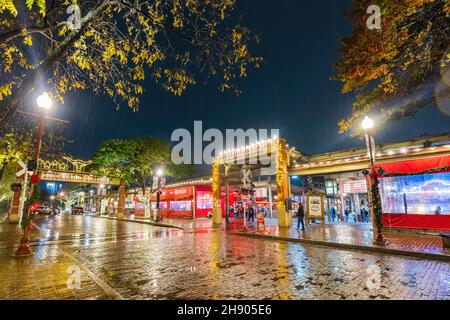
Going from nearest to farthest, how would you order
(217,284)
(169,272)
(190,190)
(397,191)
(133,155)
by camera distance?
(217,284), (169,272), (397,191), (133,155), (190,190)

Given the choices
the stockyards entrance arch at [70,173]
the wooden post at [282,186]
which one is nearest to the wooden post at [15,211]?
the stockyards entrance arch at [70,173]

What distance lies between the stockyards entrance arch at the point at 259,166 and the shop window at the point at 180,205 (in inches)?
439

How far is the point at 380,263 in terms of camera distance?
772 cm

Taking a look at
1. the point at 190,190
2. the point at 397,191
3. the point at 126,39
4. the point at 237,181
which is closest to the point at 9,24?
the point at 126,39

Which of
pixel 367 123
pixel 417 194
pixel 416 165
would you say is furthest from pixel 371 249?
pixel 416 165

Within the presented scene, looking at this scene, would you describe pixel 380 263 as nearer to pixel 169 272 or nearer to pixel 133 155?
pixel 169 272

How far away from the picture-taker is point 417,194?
1495 cm

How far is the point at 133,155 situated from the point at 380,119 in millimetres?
26591

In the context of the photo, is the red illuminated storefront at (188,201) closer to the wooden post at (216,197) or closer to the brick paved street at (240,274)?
the wooden post at (216,197)

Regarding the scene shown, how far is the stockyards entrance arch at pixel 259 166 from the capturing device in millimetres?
18391

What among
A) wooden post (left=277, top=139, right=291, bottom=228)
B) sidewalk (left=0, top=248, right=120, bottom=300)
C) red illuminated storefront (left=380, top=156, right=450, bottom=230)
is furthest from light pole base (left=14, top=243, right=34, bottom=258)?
red illuminated storefront (left=380, top=156, right=450, bottom=230)

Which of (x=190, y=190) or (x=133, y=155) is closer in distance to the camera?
(x=133, y=155)

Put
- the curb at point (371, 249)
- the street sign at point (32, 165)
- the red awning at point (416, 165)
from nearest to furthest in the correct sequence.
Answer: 1. the curb at point (371, 249)
2. the street sign at point (32, 165)
3. the red awning at point (416, 165)

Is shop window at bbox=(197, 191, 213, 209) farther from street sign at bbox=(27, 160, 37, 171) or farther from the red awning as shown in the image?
street sign at bbox=(27, 160, 37, 171)
